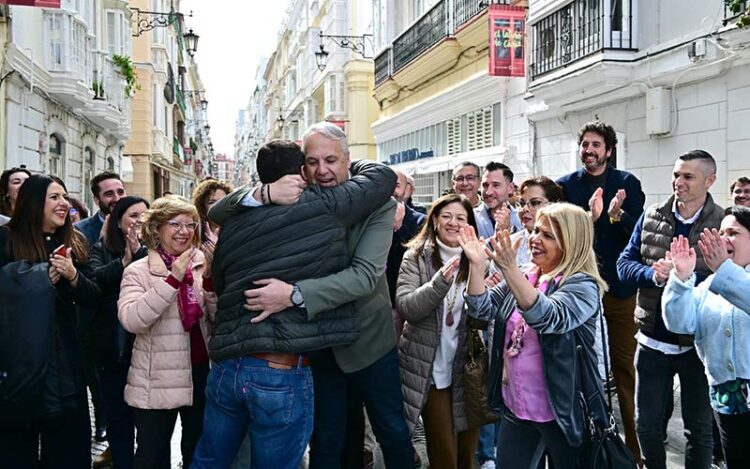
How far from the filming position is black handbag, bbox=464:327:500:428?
3.78 m

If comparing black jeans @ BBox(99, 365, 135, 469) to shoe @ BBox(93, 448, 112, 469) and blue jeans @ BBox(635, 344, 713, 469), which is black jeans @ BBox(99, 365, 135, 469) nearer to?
shoe @ BBox(93, 448, 112, 469)

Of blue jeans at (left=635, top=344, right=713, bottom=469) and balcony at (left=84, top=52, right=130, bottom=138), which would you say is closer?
blue jeans at (left=635, top=344, right=713, bottom=469)

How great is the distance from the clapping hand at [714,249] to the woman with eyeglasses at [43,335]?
320 cm

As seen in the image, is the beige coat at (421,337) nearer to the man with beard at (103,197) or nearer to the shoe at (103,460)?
the shoe at (103,460)

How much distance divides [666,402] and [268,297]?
8.75 feet

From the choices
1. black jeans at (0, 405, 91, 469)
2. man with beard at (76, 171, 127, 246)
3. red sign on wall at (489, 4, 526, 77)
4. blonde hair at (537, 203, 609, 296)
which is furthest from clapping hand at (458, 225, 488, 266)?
red sign on wall at (489, 4, 526, 77)

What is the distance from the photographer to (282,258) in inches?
108

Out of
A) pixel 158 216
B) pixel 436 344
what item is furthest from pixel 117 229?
pixel 436 344

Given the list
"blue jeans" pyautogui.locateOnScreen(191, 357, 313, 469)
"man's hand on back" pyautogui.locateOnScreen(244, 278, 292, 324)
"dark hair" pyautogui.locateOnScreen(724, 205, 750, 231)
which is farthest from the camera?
"dark hair" pyautogui.locateOnScreen(724, 205, 750, 231)

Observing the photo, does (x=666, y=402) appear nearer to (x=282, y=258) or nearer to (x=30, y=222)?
(x=282, y=258)

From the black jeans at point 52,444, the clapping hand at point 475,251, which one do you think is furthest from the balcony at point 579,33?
the black jeans at point 52,444

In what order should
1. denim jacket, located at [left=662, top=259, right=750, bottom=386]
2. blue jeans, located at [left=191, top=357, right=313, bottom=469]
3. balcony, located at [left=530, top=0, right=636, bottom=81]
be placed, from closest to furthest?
blue jeans, located at [left=191, top=357, right=313, bottom=469] → denim jacket, located at [left=662, top=259, right=750, bottom=386] → balcony, located at [left=530, top=0, right=636, bottom=81]

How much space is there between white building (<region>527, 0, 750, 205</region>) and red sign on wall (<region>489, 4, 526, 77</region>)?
0.34m

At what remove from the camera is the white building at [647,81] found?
8.16m
